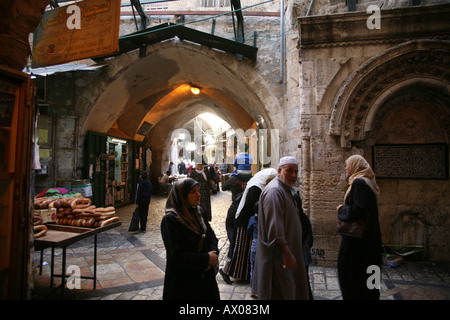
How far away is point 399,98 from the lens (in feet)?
14.3

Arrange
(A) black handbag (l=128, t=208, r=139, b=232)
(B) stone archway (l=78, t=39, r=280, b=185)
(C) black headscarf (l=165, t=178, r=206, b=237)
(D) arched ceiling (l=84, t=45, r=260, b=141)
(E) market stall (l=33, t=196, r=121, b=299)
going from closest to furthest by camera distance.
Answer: (C) black headscarf (l=165, t=178, r=206, b=237), (E) market stall (l=33, t=196, r=121, b=299), (A) black handbag (l=128, t=208, r=139, b=232), (B) stone archway (l=78, t=39, r=280, b=185), (D) arched ceiling (l=84, t=45, r=260, b=141)

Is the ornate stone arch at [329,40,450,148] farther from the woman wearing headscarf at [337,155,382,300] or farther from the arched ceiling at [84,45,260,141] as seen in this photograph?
the arched ceiling at [84,45,260,141]

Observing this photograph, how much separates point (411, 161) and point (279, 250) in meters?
3.76

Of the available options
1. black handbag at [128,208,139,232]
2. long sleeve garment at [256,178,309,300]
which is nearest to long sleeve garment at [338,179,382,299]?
long sleeve garment at [256,178,309,300]

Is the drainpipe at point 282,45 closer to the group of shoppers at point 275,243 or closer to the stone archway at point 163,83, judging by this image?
the stone archway at point 163,83

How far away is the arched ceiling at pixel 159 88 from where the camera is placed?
7.41 meters

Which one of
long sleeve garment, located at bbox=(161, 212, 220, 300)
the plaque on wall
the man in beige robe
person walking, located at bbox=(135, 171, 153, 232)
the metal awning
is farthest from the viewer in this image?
the metal awning

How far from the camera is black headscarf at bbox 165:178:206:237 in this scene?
1905 millimetres

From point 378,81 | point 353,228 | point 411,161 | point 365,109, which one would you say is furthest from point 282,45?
point 353,228

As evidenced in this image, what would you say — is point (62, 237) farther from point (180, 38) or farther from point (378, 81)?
point (180, 38)

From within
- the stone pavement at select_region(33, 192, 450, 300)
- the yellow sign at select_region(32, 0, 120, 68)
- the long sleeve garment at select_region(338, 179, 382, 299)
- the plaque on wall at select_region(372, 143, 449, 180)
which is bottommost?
the stone pavement at select_region(33, 192, 450, 300)

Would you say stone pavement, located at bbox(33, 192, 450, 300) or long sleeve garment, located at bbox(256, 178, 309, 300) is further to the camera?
stone pavement, located at bbox(33, 192, 450, 300)

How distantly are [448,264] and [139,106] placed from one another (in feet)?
35.3
